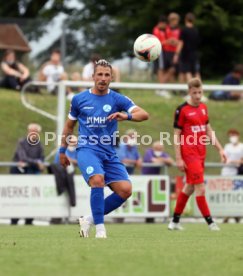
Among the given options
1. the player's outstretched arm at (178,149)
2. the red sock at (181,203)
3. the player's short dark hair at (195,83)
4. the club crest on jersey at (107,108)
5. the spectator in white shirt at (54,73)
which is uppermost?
the spectator in white shirt at (54,73)

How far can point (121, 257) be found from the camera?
9344 mm

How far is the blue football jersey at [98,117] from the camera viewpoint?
500 inches

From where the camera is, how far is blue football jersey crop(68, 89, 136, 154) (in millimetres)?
12695

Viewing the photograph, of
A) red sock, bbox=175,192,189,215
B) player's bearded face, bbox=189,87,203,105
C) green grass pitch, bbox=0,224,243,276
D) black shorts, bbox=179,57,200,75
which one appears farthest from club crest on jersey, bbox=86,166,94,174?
black shorts, bbox=179,57,200,75

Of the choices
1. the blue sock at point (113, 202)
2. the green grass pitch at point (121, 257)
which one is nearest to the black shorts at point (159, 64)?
the blue sock at point (113, 202)

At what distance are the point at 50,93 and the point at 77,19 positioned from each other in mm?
9651

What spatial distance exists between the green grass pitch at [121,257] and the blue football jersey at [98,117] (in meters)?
1.27

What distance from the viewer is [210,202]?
22.2m

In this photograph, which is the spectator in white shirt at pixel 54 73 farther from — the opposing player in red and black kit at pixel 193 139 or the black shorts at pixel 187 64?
the opposing player in red and black kit at pixel 193 139

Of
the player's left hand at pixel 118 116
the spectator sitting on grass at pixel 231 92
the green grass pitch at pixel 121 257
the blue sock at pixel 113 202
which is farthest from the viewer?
the spectator sitting on grass at pixel 231 92

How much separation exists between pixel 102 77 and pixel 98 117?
0.49 metres

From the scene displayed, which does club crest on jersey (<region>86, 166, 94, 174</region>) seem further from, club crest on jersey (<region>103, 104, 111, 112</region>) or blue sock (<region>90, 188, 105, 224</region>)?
club crest on jersey (<region>103, 104, 111, 112</region>)

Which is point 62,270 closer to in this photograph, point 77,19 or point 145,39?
point 145,39

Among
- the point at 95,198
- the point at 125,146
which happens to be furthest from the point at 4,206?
the point at 95,198
